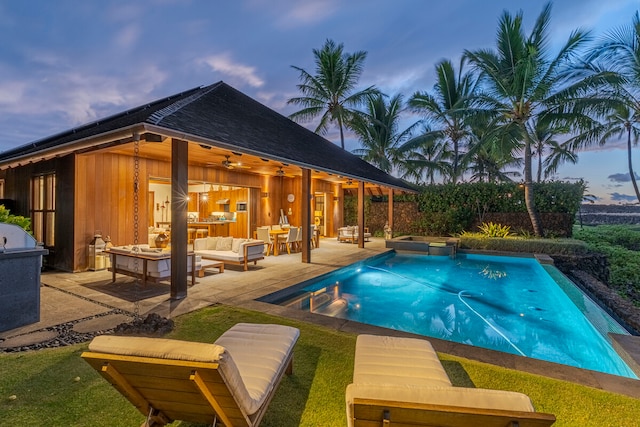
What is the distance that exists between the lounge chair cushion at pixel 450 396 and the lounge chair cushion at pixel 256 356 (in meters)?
0.77

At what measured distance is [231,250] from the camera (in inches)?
334

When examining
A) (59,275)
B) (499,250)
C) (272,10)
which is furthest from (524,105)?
(59,275)

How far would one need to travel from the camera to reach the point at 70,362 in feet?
10.1

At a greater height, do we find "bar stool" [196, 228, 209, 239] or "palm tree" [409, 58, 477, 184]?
"palm tree" [409, 58, 477, 184]

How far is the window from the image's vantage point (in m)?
7.98

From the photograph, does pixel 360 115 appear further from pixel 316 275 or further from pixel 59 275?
pixel 59 275

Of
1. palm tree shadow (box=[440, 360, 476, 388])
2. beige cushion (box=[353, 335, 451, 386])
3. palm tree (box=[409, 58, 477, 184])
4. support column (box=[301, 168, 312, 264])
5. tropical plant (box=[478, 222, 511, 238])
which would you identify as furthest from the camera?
palm tree (box=[409, 58, 477, 184])

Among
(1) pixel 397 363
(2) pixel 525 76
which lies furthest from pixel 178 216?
(2) pixel 525 76

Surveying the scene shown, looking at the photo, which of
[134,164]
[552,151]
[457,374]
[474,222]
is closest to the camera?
[457,374]

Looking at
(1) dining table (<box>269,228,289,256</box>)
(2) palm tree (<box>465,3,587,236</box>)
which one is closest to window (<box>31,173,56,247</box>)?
(1) dining table (<box>269,228,289,256</box>)

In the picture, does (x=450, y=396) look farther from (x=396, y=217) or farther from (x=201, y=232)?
(x=396, y=217)

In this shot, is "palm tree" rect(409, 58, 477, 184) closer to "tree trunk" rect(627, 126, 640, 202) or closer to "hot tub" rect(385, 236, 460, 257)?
"hot tub" rect(385, 236, 460, 257)

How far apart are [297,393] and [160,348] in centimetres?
148

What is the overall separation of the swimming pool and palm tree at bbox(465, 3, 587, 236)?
233 inches
